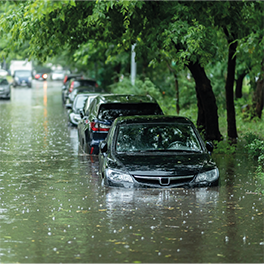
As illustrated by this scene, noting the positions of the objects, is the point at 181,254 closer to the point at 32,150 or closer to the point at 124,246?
the point at 124,246

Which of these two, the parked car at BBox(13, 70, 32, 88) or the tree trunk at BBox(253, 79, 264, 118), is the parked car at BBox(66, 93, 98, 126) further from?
the parked car at BBox(13, 70, 32, 88)

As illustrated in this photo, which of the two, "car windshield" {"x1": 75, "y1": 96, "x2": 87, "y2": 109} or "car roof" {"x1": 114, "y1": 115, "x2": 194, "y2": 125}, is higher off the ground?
"car roof" {"x1": 114, "y1": 115, "x2": 194, "y2": 125}

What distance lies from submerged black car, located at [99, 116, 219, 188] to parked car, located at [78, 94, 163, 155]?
3.66m

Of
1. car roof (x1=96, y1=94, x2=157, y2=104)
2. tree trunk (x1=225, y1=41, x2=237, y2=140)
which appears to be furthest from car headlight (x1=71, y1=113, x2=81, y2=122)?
car roof (x1=96, y1=94, x2=157, y2=104)

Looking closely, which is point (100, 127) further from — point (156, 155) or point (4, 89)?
point (4, 89)

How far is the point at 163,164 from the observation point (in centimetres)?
975

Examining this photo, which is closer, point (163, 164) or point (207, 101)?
point (163, 164)

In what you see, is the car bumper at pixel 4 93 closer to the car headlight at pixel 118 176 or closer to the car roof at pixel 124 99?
the car roof at pixel 124 99

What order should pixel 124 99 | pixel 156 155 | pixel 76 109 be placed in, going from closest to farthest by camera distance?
pixel 156 155 → pixel 124 99 → pixel 76 109

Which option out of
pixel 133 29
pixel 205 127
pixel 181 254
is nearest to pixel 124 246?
pixel 181 254

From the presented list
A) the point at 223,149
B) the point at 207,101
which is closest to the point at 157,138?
the point at 223,149

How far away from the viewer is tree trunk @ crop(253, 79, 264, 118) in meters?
25.4

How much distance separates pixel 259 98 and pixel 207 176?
16.3 metres

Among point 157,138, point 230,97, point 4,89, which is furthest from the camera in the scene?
point 4,89
